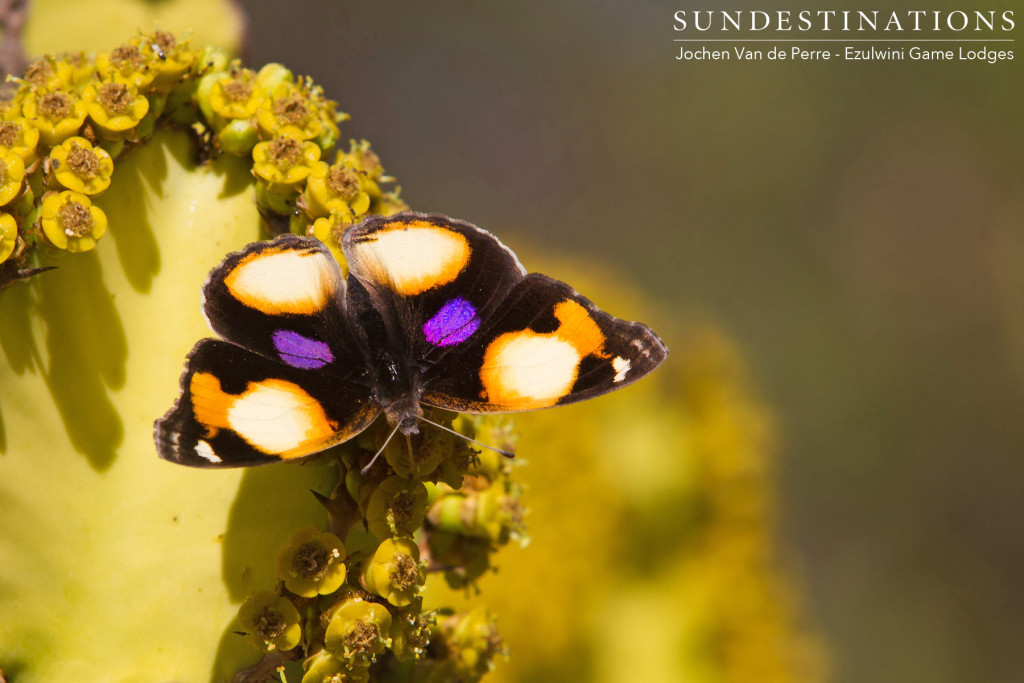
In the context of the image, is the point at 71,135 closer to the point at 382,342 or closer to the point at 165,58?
the point at 165,58

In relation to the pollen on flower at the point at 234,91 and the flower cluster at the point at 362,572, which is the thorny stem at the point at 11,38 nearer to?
the pollen on flower at the point at 234,91

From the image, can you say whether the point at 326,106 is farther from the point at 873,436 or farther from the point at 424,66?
the point at 873,436

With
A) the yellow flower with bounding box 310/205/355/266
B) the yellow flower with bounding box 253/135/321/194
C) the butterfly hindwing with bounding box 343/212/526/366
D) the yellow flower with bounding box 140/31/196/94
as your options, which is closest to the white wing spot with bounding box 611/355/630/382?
the butterfly hindwing with bounding box 343/212/526/366

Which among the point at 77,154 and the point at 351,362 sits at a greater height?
the point at 77,154

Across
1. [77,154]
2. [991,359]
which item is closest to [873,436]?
[991,359]

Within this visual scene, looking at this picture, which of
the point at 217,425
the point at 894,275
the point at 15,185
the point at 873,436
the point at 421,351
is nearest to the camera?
the point at 217,425

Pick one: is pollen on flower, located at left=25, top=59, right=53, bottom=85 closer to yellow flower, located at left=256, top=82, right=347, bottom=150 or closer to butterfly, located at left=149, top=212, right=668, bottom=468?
yellow flower, located at left=256, top=82, right=347, bottom=150
